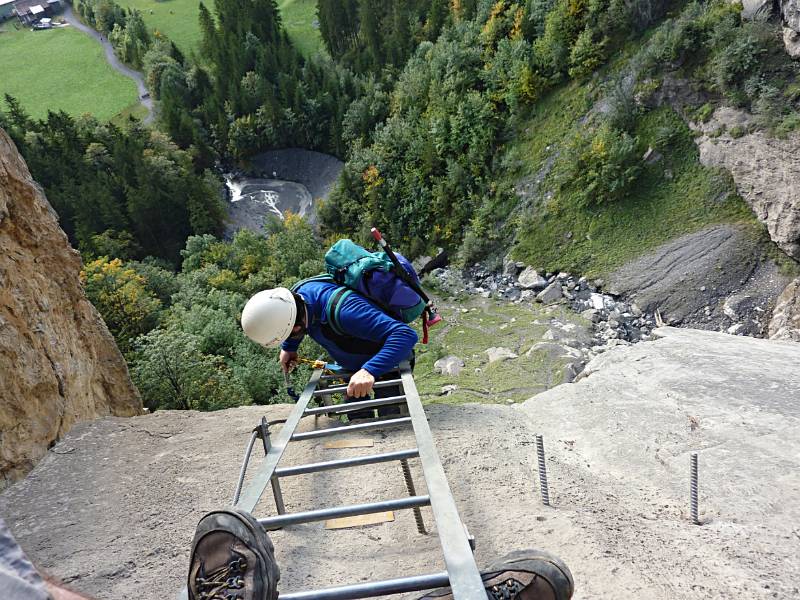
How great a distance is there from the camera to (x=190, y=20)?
68.9 m

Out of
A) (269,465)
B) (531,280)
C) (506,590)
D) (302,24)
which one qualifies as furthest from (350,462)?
(302,24)

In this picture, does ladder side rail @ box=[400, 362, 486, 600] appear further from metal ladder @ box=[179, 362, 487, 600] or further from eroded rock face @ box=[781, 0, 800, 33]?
eroded rock face @ box=[781, 0, 800, 33]

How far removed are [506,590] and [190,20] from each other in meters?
82.2

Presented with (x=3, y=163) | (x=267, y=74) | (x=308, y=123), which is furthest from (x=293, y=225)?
(x=3, y=163)

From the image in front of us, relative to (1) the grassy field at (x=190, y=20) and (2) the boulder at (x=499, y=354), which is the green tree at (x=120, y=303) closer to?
(2) the boulder at (x=499, y=354)

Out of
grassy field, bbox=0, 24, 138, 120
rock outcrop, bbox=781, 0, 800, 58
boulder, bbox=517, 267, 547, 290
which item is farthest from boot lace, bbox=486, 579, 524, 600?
grassy field, bbox=0, 24, 138, 120

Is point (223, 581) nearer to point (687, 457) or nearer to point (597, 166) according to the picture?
point (687, 457)

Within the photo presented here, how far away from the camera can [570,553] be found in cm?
347

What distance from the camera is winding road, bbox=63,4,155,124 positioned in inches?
2138

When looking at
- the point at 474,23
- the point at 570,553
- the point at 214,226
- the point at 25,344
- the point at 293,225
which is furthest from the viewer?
the point at 214,226

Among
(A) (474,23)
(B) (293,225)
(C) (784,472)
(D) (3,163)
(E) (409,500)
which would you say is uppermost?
(A) (474,23)

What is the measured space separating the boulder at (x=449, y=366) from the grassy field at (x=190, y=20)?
172 feet

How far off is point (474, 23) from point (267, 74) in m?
24.6

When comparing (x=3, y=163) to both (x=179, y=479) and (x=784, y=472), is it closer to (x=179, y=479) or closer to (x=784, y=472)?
(x=179, y=479)
